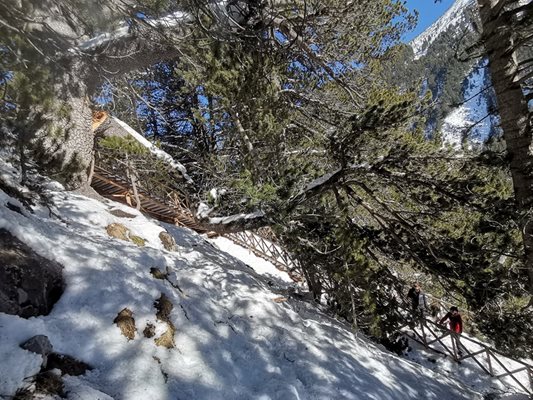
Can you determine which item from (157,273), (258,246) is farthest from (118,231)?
(258,246)

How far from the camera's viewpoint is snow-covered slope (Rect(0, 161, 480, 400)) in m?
2.77

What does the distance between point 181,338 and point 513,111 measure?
4.35 metres

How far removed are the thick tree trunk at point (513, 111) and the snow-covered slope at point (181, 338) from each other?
2417mm

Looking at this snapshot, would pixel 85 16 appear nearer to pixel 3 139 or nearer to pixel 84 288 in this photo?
pixel 3 139

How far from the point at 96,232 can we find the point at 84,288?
1.88 meters

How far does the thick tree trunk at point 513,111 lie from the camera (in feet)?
13.1

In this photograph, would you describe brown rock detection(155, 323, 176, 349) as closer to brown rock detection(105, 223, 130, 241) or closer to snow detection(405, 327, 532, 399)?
brown rock detection(105, 223, 130, 241)

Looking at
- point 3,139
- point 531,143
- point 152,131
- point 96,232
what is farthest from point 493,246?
point 152,131

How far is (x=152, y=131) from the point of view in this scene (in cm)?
1595

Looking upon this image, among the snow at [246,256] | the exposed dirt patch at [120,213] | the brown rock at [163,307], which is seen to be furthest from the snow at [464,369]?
the exposed dirt patch at [120,213]

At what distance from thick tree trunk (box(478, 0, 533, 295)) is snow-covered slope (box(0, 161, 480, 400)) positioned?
7.93ft

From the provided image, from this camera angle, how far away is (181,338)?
361 centimetres

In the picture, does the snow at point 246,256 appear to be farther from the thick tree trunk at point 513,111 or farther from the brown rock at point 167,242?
the thick tree trunk at point 513,111

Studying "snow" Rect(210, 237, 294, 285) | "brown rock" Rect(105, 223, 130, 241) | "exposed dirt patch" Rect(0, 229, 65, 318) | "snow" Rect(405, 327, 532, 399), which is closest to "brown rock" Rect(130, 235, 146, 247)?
"brown rock" Rect(105, 223, 130, 241)
